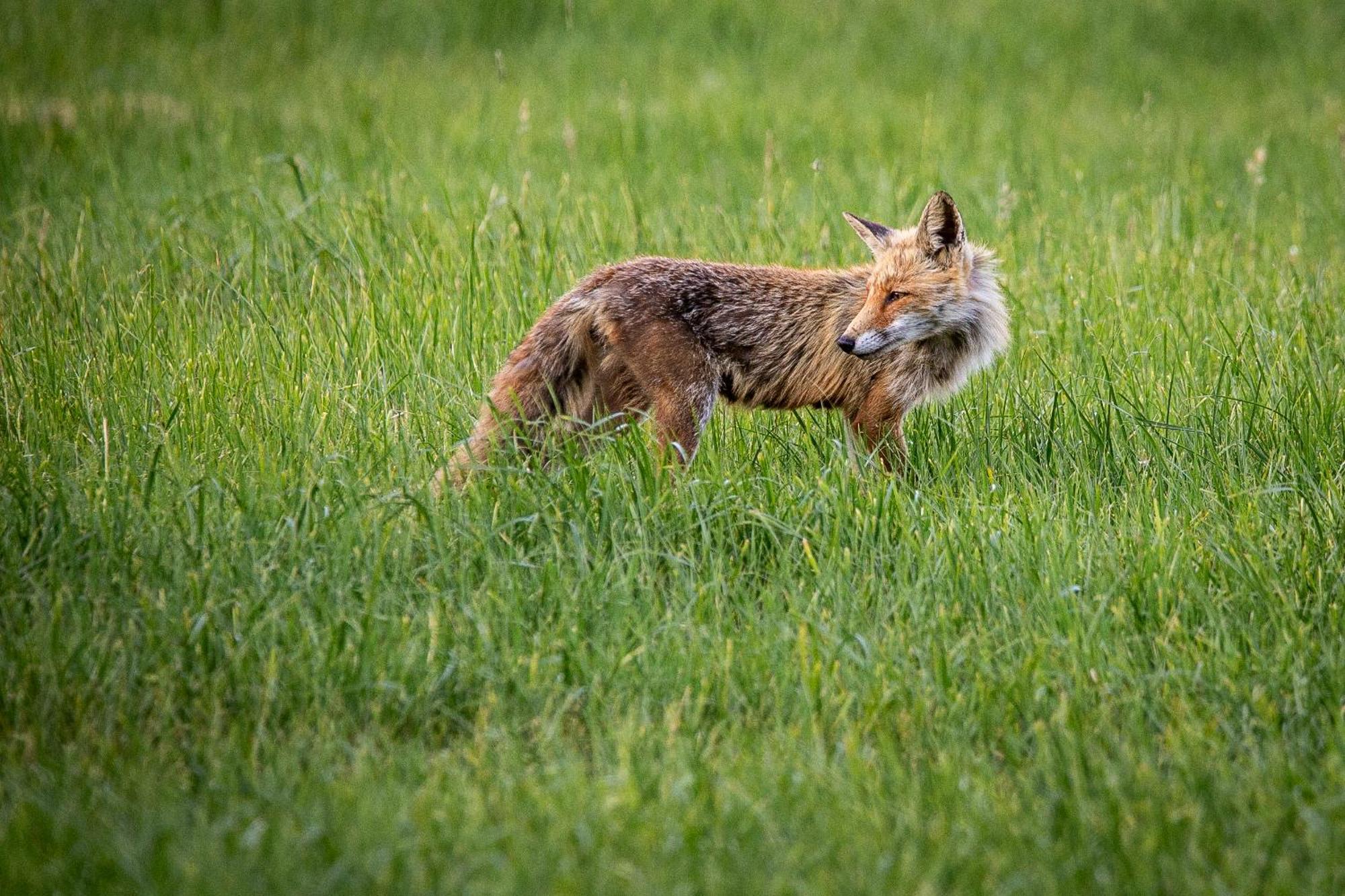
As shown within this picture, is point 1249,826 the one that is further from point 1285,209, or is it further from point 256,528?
point 1285,209

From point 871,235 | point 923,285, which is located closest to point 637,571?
point 923,285

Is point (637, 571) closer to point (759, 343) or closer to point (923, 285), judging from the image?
point (759, 343)

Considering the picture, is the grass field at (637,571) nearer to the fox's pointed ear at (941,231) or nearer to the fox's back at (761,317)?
the fox's back at (761,317)

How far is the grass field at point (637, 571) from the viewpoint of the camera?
10.4 feet

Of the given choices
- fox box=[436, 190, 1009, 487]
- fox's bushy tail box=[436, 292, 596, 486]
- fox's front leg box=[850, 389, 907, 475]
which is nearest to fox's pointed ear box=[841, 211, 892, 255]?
fox box=[436, 190, 1009, 487]

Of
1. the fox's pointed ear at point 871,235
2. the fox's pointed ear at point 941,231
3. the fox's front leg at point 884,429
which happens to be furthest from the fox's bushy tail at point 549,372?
the fox's pointed ear at point 941,231

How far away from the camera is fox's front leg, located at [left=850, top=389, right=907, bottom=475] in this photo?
19.0ft

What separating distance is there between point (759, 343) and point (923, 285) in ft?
2.83

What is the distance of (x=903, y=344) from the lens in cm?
600

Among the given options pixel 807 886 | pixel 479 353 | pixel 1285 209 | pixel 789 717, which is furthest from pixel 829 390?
pixel 1285 209

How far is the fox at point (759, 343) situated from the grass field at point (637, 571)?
264 mm

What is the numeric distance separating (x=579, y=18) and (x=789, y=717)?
479 inches

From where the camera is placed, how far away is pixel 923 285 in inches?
234

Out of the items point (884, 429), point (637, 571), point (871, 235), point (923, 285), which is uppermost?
point (871, 235)
